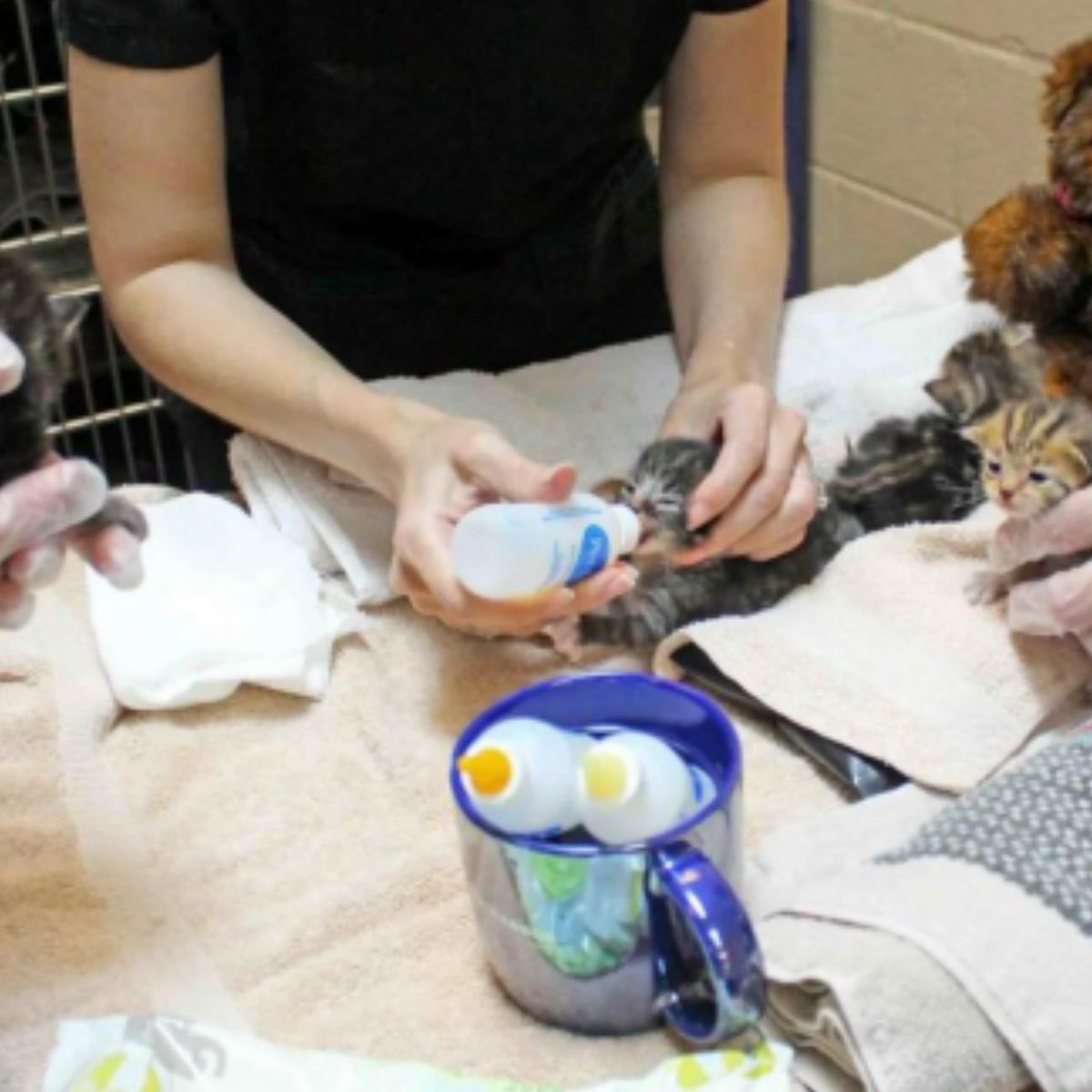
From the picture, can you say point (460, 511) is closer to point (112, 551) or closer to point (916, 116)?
point (112, 551)

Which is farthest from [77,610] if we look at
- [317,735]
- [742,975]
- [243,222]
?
[742,975]

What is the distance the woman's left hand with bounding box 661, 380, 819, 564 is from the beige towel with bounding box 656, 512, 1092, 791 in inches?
1.7

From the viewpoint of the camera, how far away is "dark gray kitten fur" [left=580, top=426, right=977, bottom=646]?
104 cm

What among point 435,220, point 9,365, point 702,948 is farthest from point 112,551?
point 435,220

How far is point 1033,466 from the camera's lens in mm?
982

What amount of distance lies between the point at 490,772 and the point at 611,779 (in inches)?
2.0

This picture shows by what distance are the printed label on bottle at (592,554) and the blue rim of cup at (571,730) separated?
0.10 m

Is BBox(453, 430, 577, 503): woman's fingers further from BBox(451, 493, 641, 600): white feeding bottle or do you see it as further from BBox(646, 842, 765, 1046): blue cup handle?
BBox(646, 842, 765, 1046): blue cup handle

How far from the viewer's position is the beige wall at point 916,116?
1.80 metres

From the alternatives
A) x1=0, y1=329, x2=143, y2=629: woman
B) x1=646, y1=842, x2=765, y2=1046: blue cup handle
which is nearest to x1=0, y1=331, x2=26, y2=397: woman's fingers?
x1=0, y1=329, x2=143, y2=629: woman

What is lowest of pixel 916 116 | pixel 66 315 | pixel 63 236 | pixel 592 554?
pixel 63 236

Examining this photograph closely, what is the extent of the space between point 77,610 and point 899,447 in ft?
1.84

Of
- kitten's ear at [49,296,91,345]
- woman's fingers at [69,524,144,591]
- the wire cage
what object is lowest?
the wire cage

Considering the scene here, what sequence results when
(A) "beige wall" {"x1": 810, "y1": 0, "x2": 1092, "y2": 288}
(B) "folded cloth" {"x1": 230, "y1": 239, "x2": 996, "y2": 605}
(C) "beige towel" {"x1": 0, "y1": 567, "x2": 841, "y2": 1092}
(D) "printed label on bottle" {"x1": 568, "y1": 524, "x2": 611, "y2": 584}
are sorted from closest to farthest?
(C) "beige towel" {"x1": 0, "y1": 567, "x2": 841, "y2": 1092}
(D) "printed label on bottle" {"x1": 568, "y1": 524, "x2": 611, "y2": 584}
(B) "folded cloth" {"x1": 230, "y1": 239, "x2": 996, "y2": 605}
(A) "beige wall" {"x1": 810, "y1": 0, "x2": 1092, "y2": 288}
